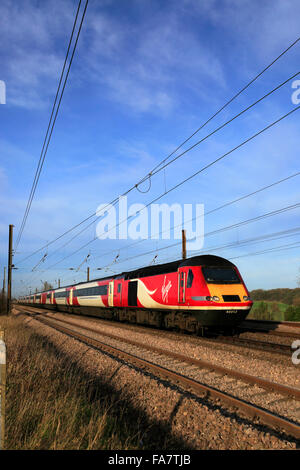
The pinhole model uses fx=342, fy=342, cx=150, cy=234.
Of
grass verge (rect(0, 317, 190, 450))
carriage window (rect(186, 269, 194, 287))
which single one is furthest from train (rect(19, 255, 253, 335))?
grass verge (rect(0, 317, 190, 450))

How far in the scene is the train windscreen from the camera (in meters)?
13.7

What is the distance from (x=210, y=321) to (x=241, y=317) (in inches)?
51.1

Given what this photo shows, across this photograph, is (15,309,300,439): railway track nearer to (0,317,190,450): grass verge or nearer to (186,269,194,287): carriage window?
(0,317,190,450): grass verge

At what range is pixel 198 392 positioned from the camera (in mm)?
6996

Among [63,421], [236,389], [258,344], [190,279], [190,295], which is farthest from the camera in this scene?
[190,279]

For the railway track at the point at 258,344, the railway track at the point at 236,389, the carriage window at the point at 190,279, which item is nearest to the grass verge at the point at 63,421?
the railway track at the point at 236,389

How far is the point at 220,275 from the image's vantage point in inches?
551

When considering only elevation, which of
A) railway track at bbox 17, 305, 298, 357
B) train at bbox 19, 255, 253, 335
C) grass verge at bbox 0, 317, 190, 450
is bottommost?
railway track at bbox 17, 305, 298, 357

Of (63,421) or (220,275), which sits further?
(220,275)

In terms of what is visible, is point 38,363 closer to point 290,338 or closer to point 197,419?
point 197,419

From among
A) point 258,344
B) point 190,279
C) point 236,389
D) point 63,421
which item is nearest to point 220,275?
point 190,279

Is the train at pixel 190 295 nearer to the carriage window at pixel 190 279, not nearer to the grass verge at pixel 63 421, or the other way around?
the carriage window at pixel 190 279

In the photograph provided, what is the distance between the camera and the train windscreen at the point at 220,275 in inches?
540

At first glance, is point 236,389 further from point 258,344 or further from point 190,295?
point 190,295
